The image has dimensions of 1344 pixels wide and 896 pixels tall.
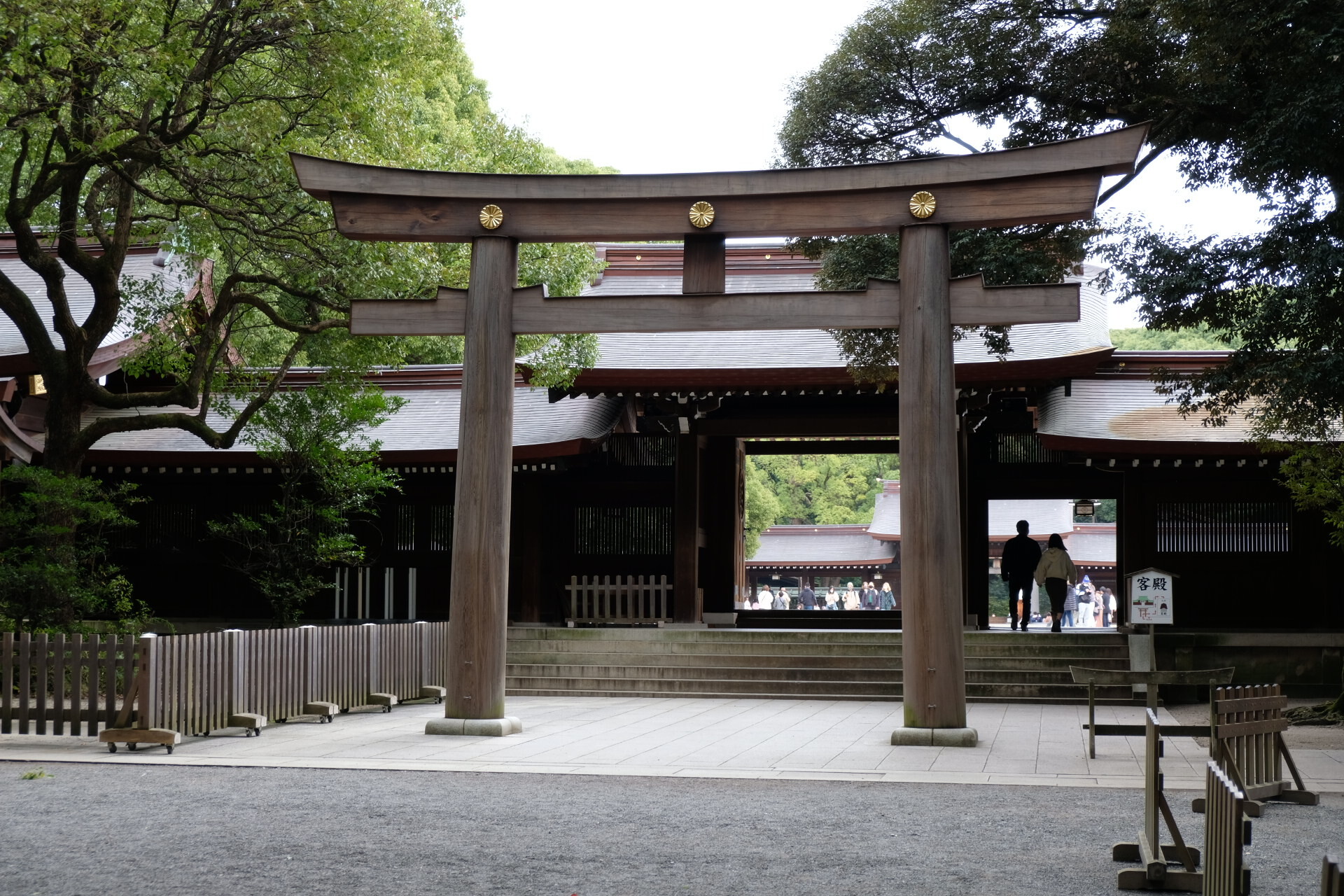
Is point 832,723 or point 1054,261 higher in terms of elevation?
point 1054,261

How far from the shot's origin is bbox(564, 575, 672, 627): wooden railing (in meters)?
18.8

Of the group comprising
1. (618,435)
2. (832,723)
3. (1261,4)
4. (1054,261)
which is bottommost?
(832,723)

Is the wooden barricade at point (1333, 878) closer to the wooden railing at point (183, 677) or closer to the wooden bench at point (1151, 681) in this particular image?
the wooden bench at point (1151, 681)

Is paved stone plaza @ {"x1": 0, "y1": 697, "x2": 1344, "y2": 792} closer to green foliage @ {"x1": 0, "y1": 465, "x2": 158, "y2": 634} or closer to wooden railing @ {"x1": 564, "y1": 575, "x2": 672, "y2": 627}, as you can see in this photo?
green foliage @ {"x1": 0, "y1": 465, "x2": 158, "y2": 634}

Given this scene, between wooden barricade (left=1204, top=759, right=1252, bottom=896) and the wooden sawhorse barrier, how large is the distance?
1.72 meters

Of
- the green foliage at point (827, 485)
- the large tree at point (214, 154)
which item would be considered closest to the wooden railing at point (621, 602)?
the large tree at point (214, 154)

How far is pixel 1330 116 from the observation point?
10.7 m

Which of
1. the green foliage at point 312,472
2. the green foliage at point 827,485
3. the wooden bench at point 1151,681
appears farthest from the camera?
the green foliage at point 827,485

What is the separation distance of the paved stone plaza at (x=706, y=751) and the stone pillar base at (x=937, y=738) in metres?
0.08

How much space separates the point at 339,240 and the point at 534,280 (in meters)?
2.40

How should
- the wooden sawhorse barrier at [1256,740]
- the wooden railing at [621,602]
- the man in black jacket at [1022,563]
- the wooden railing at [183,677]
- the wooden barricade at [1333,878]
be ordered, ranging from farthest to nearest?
Result: the wooden railing at [621,602]
the man in black jacket at [1022,563]
the wooden railing at [183,677]
the wooden sawhorse barrier at [1256,740]
the wooden barricade at [1333,878]

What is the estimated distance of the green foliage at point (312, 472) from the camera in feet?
54.5

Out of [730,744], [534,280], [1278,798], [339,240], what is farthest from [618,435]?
[1278,798]

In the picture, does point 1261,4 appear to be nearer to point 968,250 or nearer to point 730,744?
point 968,250
